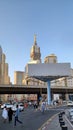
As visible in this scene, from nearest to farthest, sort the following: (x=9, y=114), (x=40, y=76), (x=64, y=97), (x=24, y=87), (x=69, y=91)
Result: (x=9, y=114), (x=40, y=76), (x=24, y=87), (x=69, y=91), (x=64, y=97)

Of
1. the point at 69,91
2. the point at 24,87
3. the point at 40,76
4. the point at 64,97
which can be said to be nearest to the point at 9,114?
the point at 40,76

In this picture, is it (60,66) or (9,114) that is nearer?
(9,114)

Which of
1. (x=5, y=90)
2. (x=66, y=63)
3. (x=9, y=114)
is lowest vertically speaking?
(x=9, y=114)

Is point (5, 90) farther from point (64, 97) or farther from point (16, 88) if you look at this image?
point (64, 97)

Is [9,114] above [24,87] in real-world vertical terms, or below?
below

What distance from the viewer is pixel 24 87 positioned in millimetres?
112438

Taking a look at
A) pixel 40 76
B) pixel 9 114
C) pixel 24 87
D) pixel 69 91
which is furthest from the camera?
pixel 69 91

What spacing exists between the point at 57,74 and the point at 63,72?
2082 millimetres

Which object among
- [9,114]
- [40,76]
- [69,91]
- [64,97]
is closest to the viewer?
[9,114]

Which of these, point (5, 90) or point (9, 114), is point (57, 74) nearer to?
point (5, 90)

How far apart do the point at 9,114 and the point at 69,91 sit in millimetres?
100532

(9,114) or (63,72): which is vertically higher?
(63,72)

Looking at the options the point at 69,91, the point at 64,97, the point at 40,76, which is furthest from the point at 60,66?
the point at 64,97

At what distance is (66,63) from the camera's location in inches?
3664
